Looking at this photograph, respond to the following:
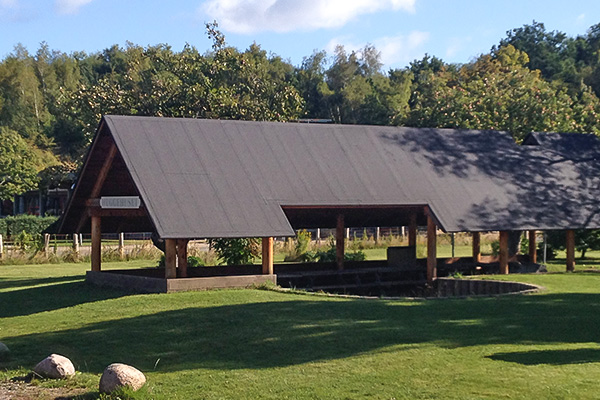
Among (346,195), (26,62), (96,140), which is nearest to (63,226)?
(96,140)

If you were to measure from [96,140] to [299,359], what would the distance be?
1187 cm

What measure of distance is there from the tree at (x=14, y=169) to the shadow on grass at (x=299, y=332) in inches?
1672

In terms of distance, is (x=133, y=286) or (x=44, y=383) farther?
(x=133, y=286)

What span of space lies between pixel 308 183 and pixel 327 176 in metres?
0.83

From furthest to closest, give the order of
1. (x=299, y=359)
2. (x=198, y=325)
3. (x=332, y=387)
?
(x=198, y=325) < (x=299, y=359) < (x=332, y=387)

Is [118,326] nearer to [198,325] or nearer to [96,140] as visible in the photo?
[198,325]

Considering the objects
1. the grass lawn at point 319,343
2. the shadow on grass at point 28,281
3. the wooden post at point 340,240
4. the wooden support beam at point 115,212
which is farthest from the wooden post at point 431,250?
the shadow on grass at point 28,281

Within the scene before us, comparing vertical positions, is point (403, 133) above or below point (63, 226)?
above

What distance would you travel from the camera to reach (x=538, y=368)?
38.4 feet

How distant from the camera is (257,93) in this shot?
3928cm

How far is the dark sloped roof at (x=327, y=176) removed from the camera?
2106 cm

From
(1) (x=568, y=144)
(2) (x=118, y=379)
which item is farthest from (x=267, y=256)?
(1) (x=568, y=144)

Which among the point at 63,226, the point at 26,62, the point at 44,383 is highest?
the point at 26,62

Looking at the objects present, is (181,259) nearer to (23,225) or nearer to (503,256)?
(503,256)
